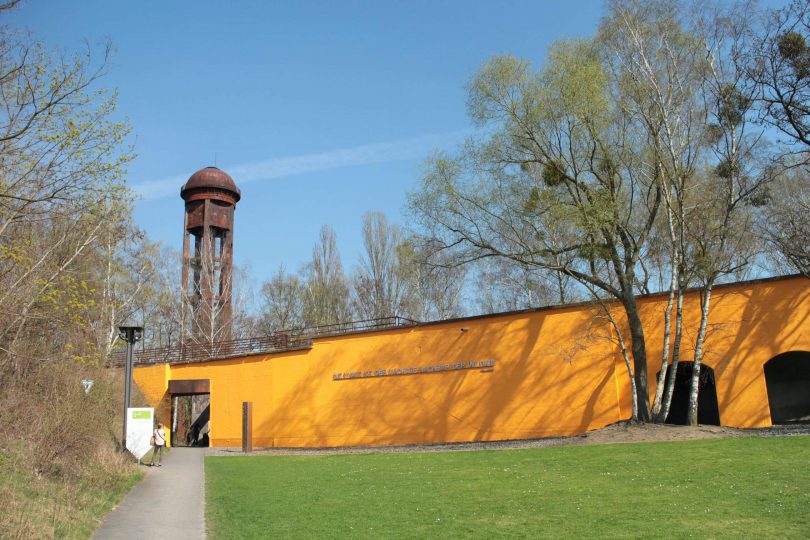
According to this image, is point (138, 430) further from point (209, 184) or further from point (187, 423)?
point (209, 184)

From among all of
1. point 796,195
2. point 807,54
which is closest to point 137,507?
point 807,54

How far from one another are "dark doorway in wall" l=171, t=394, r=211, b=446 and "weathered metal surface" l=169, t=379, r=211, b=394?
1.55 meters

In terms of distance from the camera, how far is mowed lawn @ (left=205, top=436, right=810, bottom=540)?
7.81 m

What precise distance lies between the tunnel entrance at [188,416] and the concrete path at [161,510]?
13.0 metres

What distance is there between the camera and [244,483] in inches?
559

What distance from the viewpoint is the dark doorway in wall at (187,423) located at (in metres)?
33.1

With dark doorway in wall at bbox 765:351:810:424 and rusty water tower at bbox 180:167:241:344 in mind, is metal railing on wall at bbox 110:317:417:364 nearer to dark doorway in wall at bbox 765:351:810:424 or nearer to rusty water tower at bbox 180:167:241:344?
rusty water tower at bbox 180:167:241:344

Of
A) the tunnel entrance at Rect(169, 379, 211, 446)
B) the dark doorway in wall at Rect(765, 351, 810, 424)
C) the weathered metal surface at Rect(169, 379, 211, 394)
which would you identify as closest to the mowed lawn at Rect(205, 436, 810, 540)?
the dark doorway in wall at Rect(765, 351, 810, 424)

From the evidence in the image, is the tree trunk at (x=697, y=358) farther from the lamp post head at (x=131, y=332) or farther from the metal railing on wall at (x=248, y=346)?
the lamp post head at (x=131, y=332)

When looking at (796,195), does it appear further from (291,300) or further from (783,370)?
(291,300)

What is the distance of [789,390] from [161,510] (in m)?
19.7

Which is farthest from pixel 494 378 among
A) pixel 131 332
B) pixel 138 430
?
pixel 131 332

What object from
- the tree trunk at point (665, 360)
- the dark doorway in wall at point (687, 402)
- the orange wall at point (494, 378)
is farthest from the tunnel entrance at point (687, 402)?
the tree trunk at point (665, 360)

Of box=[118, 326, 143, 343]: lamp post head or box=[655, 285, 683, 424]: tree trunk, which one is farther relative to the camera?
box=[655, 285, 683, 424]: tree trunk
